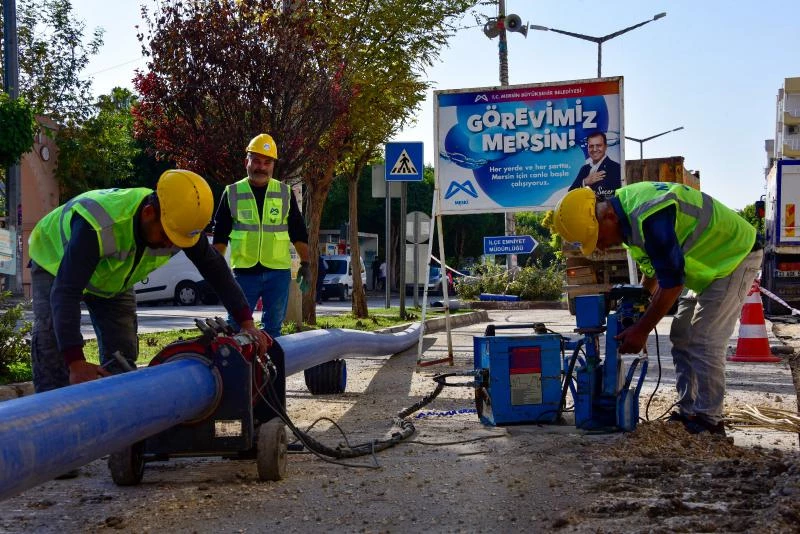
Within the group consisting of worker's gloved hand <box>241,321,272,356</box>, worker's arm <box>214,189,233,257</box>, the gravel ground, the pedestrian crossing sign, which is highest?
the pedestrian crossing sign

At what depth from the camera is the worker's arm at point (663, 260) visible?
19.8ft

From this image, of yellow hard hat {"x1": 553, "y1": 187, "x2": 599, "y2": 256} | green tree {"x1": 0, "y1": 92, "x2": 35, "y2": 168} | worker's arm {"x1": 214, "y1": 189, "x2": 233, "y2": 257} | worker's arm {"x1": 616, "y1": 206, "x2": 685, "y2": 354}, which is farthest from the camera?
green tree {"x1": 0, "y1": 92, "x2": 35, "y2": 168}

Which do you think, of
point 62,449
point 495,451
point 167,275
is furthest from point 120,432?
point 167,275

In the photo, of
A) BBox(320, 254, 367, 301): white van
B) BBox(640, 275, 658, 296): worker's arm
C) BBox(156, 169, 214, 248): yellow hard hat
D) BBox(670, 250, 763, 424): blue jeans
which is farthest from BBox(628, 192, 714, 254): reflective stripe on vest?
BBox(320, 254, 367, 301): white van

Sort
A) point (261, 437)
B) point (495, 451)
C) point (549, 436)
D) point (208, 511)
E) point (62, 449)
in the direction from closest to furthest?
point (62, 449) < point (208, 511) < point (261, 437) < point (495, 451) < point (549, 436)

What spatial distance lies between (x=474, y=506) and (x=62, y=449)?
74.5 inches

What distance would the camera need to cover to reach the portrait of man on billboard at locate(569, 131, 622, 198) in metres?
11.0

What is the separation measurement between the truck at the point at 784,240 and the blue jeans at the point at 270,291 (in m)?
16.0

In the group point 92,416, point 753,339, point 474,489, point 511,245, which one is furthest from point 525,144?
point 511,245

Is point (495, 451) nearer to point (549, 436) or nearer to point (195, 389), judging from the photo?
point (549, 436)

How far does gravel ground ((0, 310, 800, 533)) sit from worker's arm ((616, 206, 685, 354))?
746 millimetres

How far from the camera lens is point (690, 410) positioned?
21.4 feet

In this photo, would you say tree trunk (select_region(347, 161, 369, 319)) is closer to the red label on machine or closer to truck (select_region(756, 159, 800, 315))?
truck (select_region(756, 159, 800, 315))

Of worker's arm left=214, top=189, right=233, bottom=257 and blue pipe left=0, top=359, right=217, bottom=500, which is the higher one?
worker's arm left=214, top=189, right=233, bottom=257
